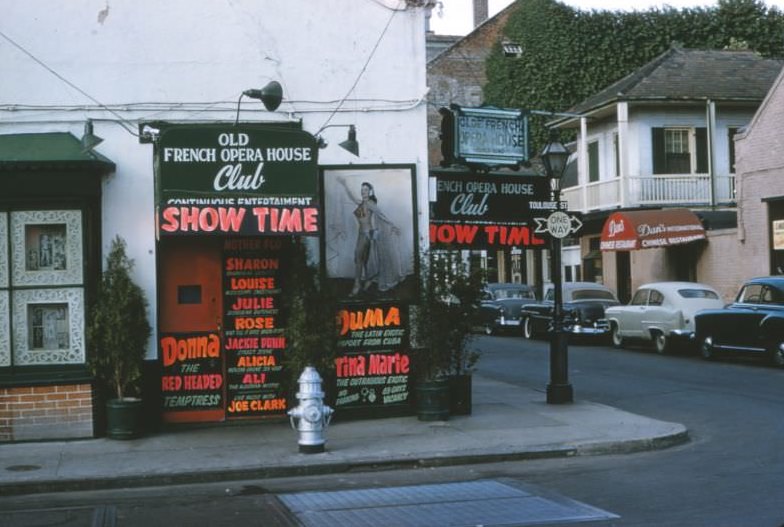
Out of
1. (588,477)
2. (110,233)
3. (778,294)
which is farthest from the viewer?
(778,294)

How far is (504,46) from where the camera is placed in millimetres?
41719

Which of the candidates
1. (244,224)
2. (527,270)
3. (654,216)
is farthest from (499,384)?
(527,270)

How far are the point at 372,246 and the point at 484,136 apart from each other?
2831 mm

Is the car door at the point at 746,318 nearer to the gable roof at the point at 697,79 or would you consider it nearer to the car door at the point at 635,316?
the car door at the point at 635,316

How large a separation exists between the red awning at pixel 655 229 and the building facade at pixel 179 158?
17398mm

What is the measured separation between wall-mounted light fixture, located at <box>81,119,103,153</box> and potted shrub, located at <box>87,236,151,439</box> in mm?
1417

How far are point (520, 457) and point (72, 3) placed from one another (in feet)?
24.6

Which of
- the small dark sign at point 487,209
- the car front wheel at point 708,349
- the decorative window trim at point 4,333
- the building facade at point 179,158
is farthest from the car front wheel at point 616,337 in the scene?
the decorative window trim at point 4,333

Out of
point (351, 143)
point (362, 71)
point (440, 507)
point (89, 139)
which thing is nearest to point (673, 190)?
point (362, 71)

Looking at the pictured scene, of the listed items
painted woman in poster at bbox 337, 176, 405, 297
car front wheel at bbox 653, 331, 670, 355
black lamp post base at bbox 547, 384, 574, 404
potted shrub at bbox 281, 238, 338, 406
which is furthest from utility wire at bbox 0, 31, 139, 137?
car front wheel at bbox 653, 331, 670, 355

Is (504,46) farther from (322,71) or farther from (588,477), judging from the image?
(588,477)

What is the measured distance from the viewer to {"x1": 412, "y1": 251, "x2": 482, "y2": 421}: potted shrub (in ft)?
42.6

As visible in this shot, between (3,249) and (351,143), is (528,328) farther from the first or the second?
(3,249)

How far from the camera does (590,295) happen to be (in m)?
28.8
